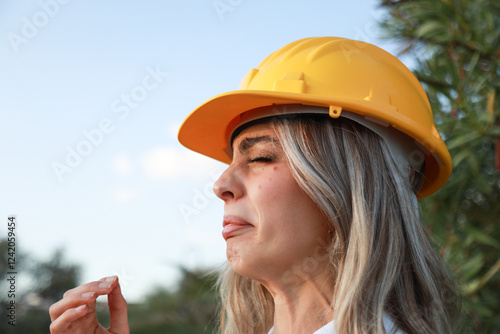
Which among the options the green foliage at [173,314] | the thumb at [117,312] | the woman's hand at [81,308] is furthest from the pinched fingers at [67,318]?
the green foliage at [173,314]

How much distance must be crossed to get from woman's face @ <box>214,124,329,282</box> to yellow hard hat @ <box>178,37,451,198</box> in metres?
0.16

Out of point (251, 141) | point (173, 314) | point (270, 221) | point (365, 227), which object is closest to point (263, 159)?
point (251, 141)

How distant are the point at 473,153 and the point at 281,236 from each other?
5.00 feet

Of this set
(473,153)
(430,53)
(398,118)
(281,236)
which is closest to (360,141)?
(398,118)

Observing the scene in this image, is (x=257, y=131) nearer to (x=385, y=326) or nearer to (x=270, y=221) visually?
(x=270, y=221)

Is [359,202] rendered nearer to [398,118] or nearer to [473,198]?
[398,118]

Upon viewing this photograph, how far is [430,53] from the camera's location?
3074 millimetres

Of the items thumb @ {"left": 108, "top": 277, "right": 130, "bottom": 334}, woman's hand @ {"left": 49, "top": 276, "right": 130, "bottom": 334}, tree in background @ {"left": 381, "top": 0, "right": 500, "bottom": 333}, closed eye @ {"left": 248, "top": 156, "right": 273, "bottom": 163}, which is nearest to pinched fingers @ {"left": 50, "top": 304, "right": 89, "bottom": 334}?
woman's hand @ {"left": 49, "top": 276, "right": 130, "bottom": 334}

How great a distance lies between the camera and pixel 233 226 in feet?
4.98

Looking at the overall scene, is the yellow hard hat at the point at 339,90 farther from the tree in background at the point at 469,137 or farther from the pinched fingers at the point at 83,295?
the tree in background at the point at 469,137

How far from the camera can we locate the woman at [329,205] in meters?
1.44

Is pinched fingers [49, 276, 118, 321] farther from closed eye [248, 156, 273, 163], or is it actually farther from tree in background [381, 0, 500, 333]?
tree in background [381, 0, 500, 333]

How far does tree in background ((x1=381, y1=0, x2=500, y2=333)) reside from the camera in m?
2.56

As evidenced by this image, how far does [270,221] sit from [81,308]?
57cm
